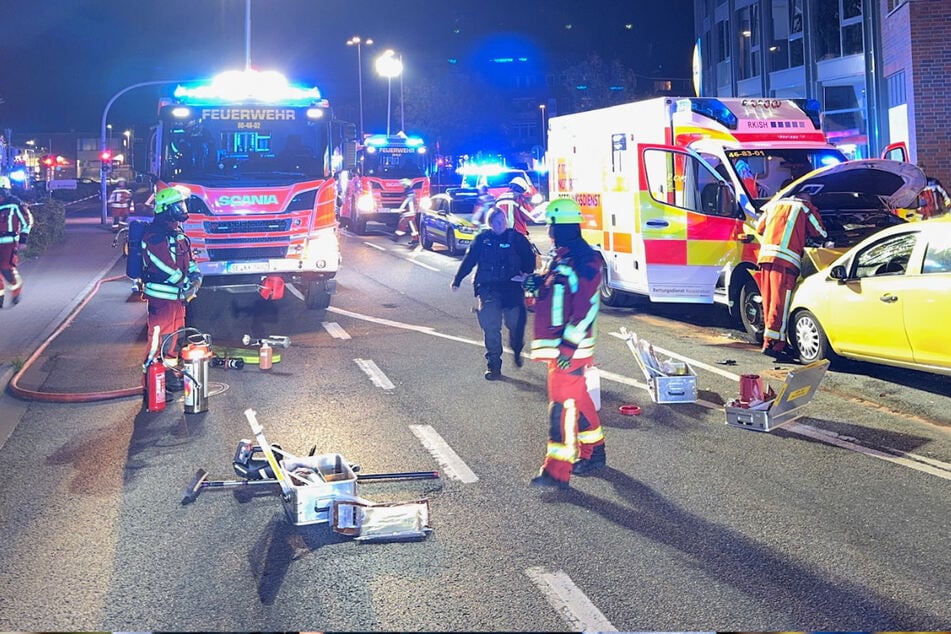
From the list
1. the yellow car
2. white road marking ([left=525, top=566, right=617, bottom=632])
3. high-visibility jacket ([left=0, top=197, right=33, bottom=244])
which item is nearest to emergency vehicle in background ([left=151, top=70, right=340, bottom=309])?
high-visibility jacket ([left=0, top=197, right=33, bottom=244])

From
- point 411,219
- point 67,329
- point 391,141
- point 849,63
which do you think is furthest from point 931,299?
point 391,141

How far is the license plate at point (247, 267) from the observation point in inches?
590

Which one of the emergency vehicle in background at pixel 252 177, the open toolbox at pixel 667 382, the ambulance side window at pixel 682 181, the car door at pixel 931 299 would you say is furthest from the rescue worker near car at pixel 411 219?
the car door at pixel 931 299

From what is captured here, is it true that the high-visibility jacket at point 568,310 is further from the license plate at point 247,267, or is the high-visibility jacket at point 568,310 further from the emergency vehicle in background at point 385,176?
the emergency vehicle in background at point 385,176

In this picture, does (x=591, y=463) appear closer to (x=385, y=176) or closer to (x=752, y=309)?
(x=752, y=309)

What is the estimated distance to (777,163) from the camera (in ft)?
45.2

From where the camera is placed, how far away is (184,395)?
373 inches

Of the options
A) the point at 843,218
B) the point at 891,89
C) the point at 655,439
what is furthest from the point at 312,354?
the point at 891,89

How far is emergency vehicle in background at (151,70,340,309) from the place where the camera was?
14852 mm

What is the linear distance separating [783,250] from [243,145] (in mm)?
7867

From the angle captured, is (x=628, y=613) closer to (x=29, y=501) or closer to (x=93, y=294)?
(x=29, y=501)

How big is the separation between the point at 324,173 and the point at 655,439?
28.7 ft

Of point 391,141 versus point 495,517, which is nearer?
point 495,517

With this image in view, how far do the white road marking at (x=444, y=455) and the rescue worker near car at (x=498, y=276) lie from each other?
7.64 ft
